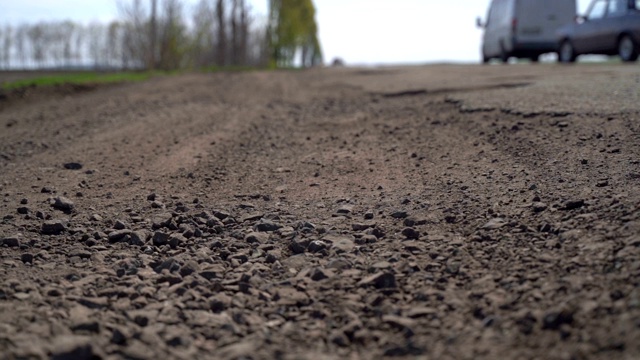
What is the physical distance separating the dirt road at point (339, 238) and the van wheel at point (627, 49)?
7.17m

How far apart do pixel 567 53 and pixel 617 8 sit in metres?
2.45

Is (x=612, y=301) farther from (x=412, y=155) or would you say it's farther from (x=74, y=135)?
(x=74, y=135)

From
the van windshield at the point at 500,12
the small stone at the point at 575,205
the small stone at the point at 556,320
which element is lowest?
the small stone at the point at 556,320

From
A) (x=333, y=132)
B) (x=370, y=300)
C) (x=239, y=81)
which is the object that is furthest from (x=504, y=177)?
(x=239, y=81)

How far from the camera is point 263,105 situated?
10523 mm

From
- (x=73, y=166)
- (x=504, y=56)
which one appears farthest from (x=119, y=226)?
(x=504, y=56)

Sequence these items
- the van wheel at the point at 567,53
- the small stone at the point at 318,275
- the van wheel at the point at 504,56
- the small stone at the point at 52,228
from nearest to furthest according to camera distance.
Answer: the small stone at the point at 318,275 < the small stone at the point at 52,228 < the van wheel at the point at 567,53 < the van wheel at the point at 504,56

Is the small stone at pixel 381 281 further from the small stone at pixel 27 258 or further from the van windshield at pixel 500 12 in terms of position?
the van windshield at pixel 500 12

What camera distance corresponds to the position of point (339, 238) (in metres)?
4.09

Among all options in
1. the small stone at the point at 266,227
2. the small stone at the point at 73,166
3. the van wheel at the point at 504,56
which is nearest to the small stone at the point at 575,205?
the small stone at the point at 266,227

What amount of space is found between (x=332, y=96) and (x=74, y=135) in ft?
15.3

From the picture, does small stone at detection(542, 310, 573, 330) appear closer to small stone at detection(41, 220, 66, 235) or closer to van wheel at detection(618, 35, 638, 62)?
small stone at detection(41, 220, 66, 235)

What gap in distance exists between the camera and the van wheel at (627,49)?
13892 millimetres

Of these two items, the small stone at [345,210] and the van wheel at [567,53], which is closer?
the small stone at [345,210]
